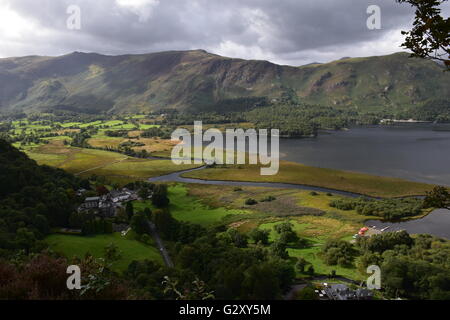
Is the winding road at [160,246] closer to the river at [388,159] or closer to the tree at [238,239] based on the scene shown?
the tree at [238,239]

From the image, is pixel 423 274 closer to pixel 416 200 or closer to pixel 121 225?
pixel 416 200

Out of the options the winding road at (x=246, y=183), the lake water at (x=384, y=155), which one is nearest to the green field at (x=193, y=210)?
the winding road at (x=246, y=183)

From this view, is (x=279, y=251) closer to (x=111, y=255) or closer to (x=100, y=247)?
(x=111, y=255)

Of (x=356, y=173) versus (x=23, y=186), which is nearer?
(x=23, y=186)

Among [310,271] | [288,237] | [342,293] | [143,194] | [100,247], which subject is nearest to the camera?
[342,293]

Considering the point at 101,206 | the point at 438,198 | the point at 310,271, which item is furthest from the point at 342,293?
the point at 101,206

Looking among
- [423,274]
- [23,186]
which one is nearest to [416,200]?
[423,274]
